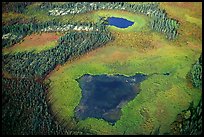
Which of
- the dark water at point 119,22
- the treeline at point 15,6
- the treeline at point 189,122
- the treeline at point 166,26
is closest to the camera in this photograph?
the treeline at point 189,122

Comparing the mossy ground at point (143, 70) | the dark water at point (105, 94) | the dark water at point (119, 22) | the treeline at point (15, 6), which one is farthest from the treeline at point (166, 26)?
the treeline at point (15, 6)

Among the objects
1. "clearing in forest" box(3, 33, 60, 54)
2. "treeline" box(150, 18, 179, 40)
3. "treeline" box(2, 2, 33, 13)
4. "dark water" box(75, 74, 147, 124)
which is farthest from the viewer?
"treeline" box(2, 2, 33, 13)

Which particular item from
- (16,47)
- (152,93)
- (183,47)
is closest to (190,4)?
(183,47)

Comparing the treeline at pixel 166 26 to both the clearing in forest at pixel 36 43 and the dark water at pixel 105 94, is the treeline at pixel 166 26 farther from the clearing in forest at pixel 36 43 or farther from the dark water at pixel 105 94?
the clearing in forest at pixel 36 43

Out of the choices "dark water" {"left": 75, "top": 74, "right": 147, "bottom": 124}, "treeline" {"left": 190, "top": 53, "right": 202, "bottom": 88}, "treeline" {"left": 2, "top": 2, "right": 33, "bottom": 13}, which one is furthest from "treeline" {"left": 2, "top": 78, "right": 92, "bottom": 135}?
"treeline" {"left": 2, "top": 2, "right": 33, "bottom": 13}

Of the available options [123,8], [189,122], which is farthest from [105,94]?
[123,8]

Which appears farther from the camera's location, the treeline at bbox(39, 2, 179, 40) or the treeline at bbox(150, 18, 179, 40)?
the treeline at bbox(39, 2, 179, 40)

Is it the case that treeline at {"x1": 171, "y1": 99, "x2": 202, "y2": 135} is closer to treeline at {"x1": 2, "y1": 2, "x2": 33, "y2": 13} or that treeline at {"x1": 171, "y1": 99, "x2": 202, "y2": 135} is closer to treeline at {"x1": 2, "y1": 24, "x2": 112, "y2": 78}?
treeline at {"x1": 2, "y1": 24, "x2": 112, "y2": 78}
